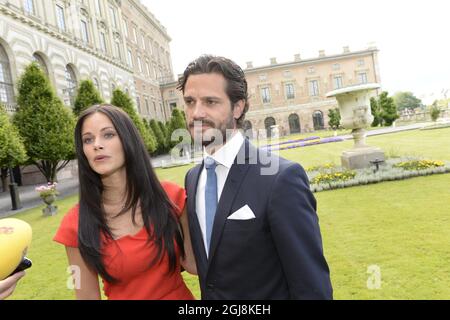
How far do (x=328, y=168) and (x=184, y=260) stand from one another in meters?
10.4

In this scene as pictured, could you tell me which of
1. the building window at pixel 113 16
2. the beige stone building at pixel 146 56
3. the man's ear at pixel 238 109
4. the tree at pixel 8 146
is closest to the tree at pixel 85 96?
the tree at pixel 8 146

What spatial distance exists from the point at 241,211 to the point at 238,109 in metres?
0.58

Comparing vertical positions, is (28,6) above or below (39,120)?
above

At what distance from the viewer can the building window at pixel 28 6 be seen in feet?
74.8

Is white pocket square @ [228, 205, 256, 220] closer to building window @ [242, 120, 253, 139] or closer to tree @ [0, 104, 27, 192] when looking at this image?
building window @ [242, 120, 253, 139]

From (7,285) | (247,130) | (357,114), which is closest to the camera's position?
(7,285)

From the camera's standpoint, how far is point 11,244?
1.78 m

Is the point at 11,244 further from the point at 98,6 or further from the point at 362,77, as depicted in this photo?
the point at 362,77

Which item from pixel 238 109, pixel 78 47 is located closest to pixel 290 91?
pixel 78 47

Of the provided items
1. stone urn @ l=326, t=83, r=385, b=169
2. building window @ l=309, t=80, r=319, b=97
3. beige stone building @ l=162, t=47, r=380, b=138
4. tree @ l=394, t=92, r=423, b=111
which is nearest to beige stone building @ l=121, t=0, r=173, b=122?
beige stone building @ l=162, t=47, r=380, b=138

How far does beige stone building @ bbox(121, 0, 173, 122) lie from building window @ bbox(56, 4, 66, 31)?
44.8 ft

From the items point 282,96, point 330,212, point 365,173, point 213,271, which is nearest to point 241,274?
point 213,271

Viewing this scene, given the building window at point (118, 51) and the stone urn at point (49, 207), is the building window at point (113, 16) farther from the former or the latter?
the stone urn at point (49, 207)
